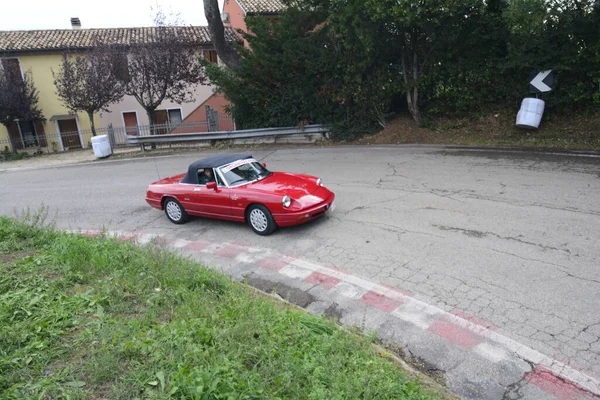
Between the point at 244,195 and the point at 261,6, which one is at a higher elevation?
the point at 261,6

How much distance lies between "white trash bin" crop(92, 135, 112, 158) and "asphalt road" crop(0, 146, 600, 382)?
210 inches

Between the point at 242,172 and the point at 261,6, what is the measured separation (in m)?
21.3

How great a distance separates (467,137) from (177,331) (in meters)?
12.5

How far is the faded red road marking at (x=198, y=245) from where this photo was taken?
7866mm

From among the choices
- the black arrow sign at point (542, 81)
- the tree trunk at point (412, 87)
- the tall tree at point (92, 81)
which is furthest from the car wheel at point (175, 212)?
the tall tree at point (92, 81)

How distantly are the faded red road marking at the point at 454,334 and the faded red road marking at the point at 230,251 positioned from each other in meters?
3.61

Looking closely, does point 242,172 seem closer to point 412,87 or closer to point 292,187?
point 292,187

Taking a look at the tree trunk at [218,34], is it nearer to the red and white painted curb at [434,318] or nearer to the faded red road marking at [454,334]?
the red and white painted curb at [434,318]

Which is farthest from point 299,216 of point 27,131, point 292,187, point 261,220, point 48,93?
point 27,131

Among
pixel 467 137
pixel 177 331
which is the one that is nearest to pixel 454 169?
pixel 467 137

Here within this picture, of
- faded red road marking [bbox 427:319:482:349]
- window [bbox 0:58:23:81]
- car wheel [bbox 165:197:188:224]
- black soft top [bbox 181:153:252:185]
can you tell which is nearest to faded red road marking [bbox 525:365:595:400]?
faded red road marking [bbox 427:319:482:349]

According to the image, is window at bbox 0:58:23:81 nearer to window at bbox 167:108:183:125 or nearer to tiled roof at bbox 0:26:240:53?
tiled roof at bbox 0:26:240:53

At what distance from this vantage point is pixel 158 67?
22.0 m

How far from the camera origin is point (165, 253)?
634cm
